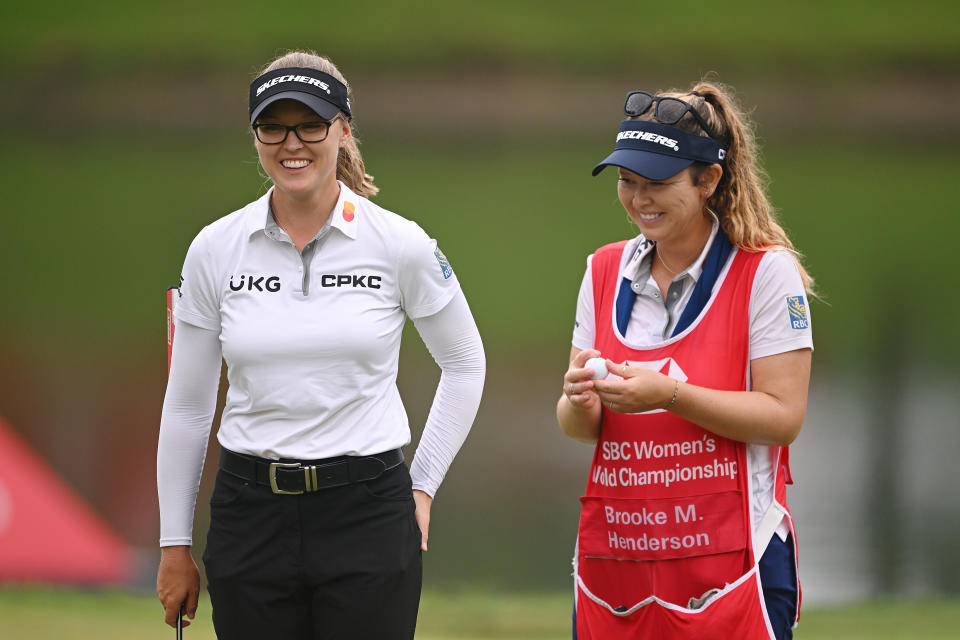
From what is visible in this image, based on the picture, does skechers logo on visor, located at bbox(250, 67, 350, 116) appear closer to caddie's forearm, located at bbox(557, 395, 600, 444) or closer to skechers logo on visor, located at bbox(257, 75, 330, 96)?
skechers logo on visor, located at bbox(257, 75, 330, 96)

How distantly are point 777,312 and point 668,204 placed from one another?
248mm

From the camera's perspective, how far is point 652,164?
175 cm

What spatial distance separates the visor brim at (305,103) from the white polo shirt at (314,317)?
15 cm

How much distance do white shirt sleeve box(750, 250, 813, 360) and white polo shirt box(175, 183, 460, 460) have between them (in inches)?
20.1

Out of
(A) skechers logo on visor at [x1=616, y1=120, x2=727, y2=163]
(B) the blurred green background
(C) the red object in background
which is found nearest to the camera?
(A) skechers logo on visor at [x1=616, y1=120, x2=727, y2=163]

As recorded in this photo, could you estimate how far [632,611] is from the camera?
1760 millimetres

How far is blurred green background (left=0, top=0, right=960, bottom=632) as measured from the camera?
418 cm

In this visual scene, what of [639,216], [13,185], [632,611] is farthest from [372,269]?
[13,185]

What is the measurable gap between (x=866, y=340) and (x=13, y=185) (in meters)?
3.41

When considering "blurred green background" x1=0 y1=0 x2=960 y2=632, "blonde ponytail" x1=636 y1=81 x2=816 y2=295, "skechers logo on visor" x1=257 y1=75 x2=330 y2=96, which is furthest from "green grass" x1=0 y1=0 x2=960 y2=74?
"skechers logo on visor" x1=257 y1=75 x2=330 y2=96

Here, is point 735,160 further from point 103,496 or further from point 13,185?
point 13,185

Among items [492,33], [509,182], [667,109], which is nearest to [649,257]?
[667,109]

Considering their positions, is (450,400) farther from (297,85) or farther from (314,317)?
(297,85)

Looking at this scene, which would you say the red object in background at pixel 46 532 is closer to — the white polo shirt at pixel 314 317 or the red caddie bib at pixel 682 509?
the white polo shirt at pixel 314 317
